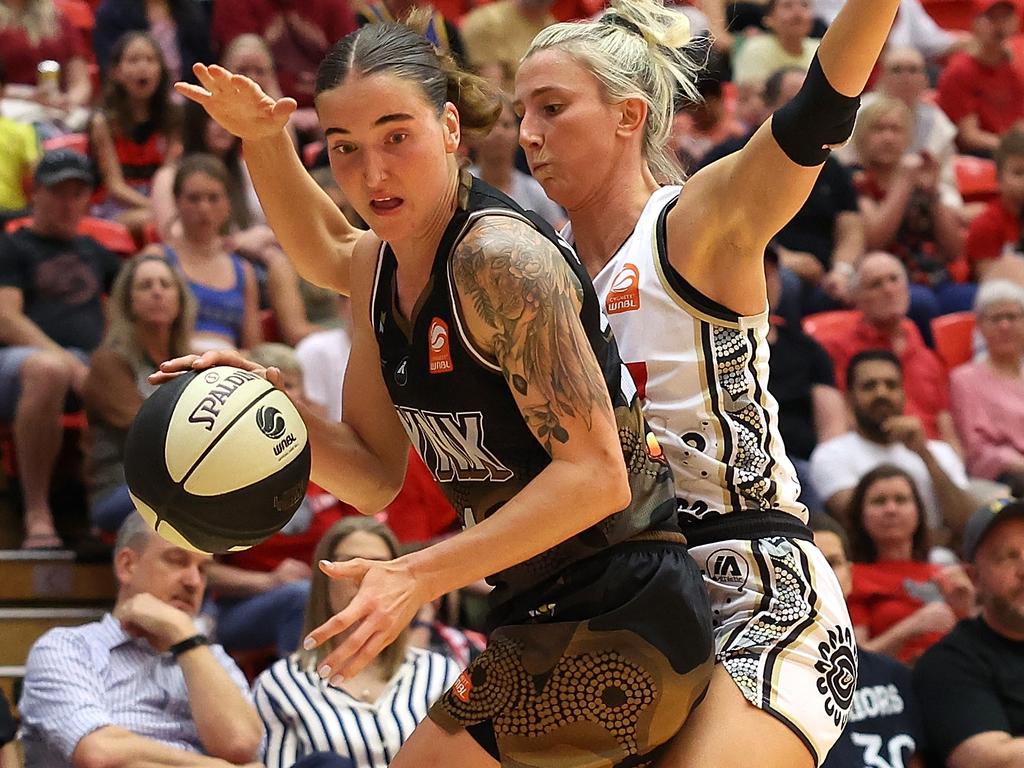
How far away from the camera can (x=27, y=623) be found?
604 centimetres

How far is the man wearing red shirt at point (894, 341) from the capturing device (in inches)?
299

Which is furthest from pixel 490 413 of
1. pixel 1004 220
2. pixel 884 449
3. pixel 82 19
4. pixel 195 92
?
pixel 82 19

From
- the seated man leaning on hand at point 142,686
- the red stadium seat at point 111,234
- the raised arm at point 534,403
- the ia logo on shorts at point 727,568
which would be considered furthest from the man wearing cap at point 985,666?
the red stadium seat at point 111,234

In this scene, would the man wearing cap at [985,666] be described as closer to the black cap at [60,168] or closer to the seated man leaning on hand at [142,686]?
the seated man leaning on hand at [142,686]

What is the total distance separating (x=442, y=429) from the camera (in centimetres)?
280

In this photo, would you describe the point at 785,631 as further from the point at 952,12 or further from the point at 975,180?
the point at 952,12

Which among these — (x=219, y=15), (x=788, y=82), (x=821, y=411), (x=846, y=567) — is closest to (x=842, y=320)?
(x=821, y=411)

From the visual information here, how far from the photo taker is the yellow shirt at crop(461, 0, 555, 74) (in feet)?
31.3

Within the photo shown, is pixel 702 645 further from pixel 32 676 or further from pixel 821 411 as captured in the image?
pixel 821 411

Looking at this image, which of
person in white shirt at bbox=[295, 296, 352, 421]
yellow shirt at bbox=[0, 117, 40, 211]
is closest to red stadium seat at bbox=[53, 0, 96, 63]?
yellow shirt at bbox=[0, 117, 40, 211]

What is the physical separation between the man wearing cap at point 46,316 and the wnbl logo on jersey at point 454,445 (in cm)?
373

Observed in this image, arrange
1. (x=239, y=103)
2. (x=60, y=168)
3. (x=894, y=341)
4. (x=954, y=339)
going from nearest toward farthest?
(x=239, y=103)
(x=60, y=168)
(x=894, y=341)
(x=954, y=339)

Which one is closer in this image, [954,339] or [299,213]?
[299,213]

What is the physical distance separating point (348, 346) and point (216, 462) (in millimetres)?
3976
